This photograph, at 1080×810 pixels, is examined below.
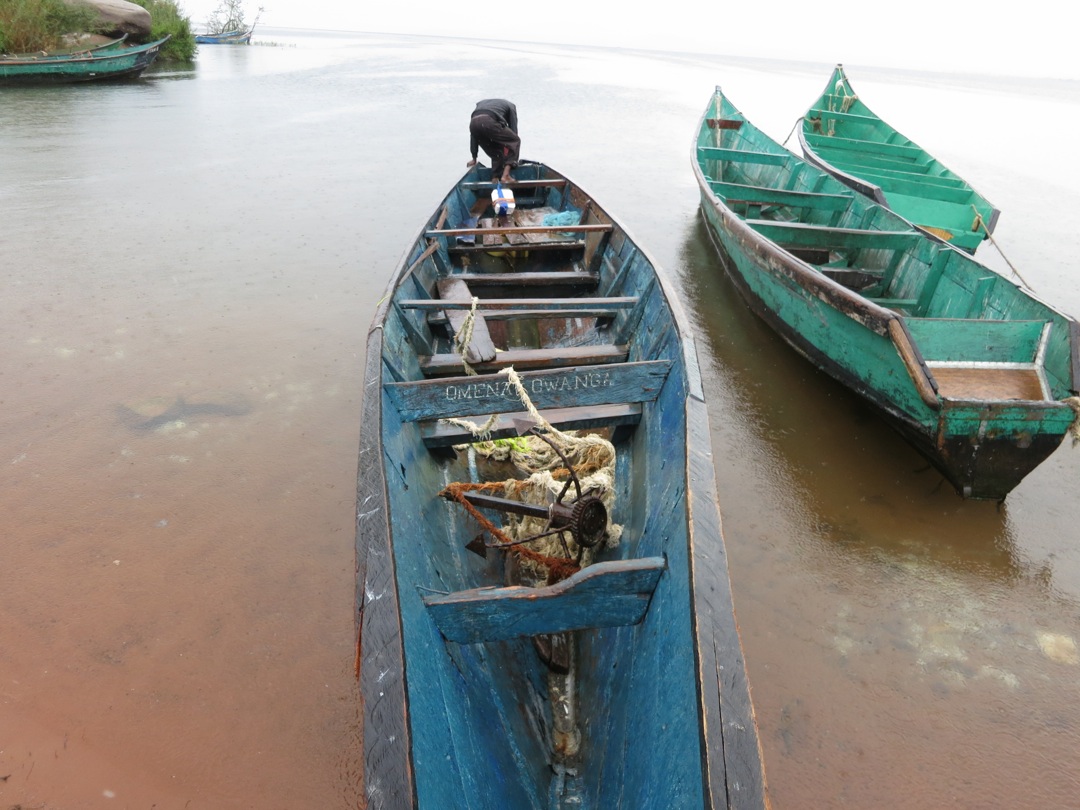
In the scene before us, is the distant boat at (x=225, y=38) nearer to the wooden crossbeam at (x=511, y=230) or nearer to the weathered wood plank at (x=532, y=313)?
the wooden crossbeam at (x=511, y=230)

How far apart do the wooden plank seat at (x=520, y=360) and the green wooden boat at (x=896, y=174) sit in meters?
4.58

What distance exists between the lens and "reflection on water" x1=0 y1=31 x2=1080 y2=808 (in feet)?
8.44

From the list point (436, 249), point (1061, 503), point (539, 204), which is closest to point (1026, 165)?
point (539, 204)

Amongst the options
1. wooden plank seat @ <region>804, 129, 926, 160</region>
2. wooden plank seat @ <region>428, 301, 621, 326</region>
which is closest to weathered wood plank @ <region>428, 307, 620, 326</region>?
wooden plank seat @ <region>428, 301, 621, 326</region>

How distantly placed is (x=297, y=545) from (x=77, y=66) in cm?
2244

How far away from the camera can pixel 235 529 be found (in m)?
3.65

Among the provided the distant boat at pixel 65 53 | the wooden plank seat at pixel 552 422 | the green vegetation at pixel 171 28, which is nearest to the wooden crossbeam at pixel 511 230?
the wooden plank seat at pixel 552 422

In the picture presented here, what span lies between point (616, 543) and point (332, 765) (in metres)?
1.51

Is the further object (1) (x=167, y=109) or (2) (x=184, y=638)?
(1) (x=167, y=109)

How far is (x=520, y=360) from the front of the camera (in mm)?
4055

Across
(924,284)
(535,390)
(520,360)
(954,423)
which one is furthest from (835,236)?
(535,390)

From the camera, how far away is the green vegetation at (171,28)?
2475 centimetres

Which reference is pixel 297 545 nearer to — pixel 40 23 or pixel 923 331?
pixel 923 331

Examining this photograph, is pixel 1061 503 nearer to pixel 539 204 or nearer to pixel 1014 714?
pixel 1014 714
